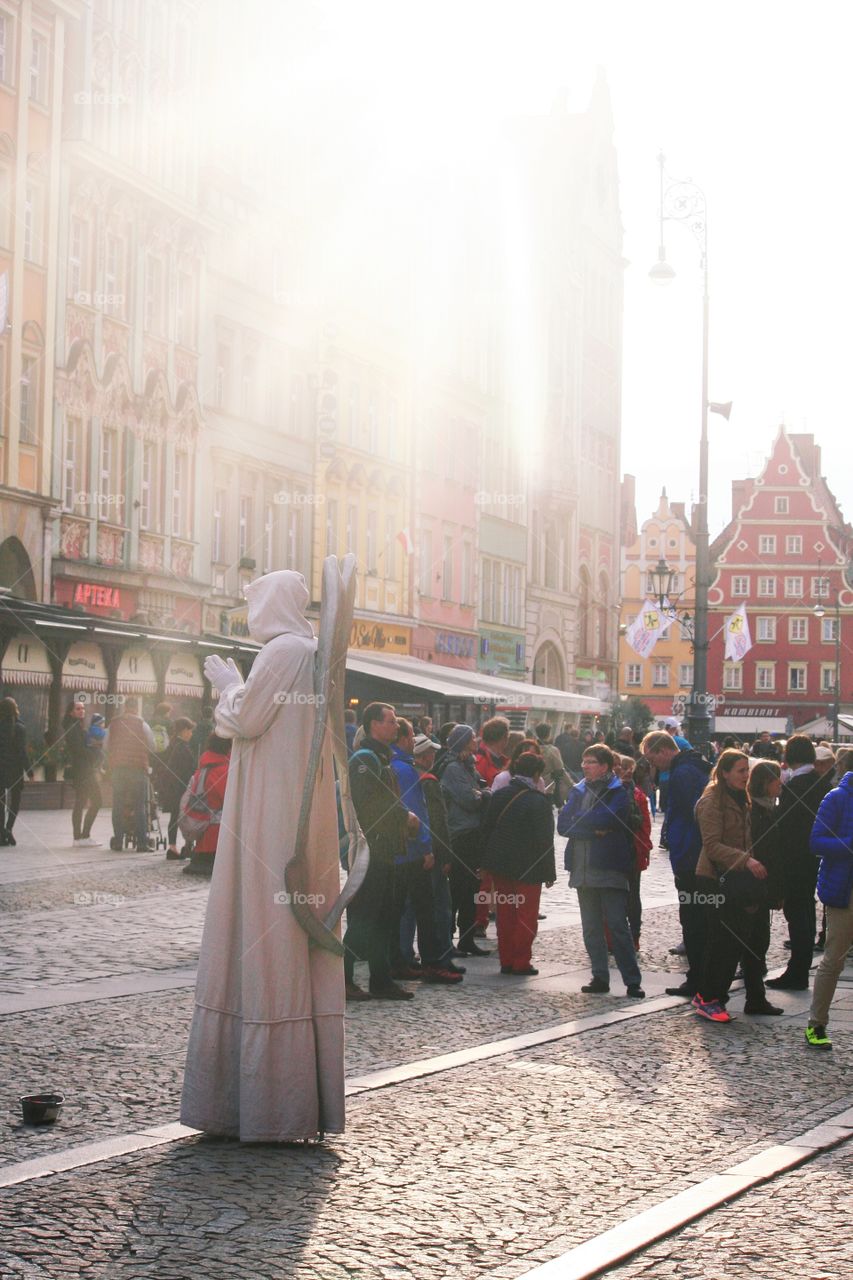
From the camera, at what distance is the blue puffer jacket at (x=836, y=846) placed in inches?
409

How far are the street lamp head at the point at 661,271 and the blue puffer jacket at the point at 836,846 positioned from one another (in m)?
22.3

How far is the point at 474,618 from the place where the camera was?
6175 cm

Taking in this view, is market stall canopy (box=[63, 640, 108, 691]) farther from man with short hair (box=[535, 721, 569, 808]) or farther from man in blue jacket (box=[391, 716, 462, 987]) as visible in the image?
man in blue jacket (box=[391, 716, 462, 987])

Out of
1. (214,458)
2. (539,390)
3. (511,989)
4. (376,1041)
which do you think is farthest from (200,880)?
(539,390)

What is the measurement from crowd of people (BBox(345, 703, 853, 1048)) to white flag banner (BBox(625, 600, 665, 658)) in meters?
30.4

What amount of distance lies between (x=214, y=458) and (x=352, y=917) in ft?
100

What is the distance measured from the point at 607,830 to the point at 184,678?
2369 cm

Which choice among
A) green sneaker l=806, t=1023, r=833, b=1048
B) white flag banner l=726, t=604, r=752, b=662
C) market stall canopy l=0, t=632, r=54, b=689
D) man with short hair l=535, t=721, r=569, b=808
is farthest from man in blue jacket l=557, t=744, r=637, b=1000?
white flag banner l=726, t=604, r=752, b=662

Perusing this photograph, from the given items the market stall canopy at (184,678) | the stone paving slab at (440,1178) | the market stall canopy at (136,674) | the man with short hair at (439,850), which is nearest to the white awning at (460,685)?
the market stall canopy at (184,678)

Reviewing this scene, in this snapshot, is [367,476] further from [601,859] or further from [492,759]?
[601,859]

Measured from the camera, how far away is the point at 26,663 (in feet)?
97.9

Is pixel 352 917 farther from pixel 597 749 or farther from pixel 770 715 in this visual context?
pixel 770 715

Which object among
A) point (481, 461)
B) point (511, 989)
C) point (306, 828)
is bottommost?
point (511, 989)

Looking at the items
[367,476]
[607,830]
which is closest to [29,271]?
[367,476]
